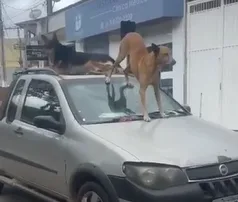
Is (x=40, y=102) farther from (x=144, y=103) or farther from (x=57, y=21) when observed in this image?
(x=57, y=21)

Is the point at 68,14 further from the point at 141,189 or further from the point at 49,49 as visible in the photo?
the point at 141,189

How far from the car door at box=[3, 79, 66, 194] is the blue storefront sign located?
8.34m

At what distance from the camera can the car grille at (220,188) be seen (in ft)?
13.9

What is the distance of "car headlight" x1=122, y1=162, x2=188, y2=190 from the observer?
4.20 metres

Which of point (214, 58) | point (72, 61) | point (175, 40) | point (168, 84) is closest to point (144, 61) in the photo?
point (72, 61)

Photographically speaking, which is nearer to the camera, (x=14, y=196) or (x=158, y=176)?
(x=158, y=176)

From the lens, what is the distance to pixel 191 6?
13.9 meters

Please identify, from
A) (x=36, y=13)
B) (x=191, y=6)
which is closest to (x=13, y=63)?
(x=36, y=13)

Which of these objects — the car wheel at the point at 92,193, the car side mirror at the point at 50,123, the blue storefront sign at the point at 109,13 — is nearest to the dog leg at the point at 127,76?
the car side mirror at the point at 50,123

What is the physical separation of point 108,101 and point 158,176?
1.57m

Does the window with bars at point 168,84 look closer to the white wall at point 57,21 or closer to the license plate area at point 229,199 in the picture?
the white wall at point 57,21

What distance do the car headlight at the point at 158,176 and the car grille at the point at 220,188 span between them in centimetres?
20

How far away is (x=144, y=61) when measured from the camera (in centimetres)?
563

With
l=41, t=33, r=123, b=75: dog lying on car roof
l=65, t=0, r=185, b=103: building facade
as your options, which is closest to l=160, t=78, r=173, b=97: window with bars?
l=65, t=0, r=185, b=103: building facade
